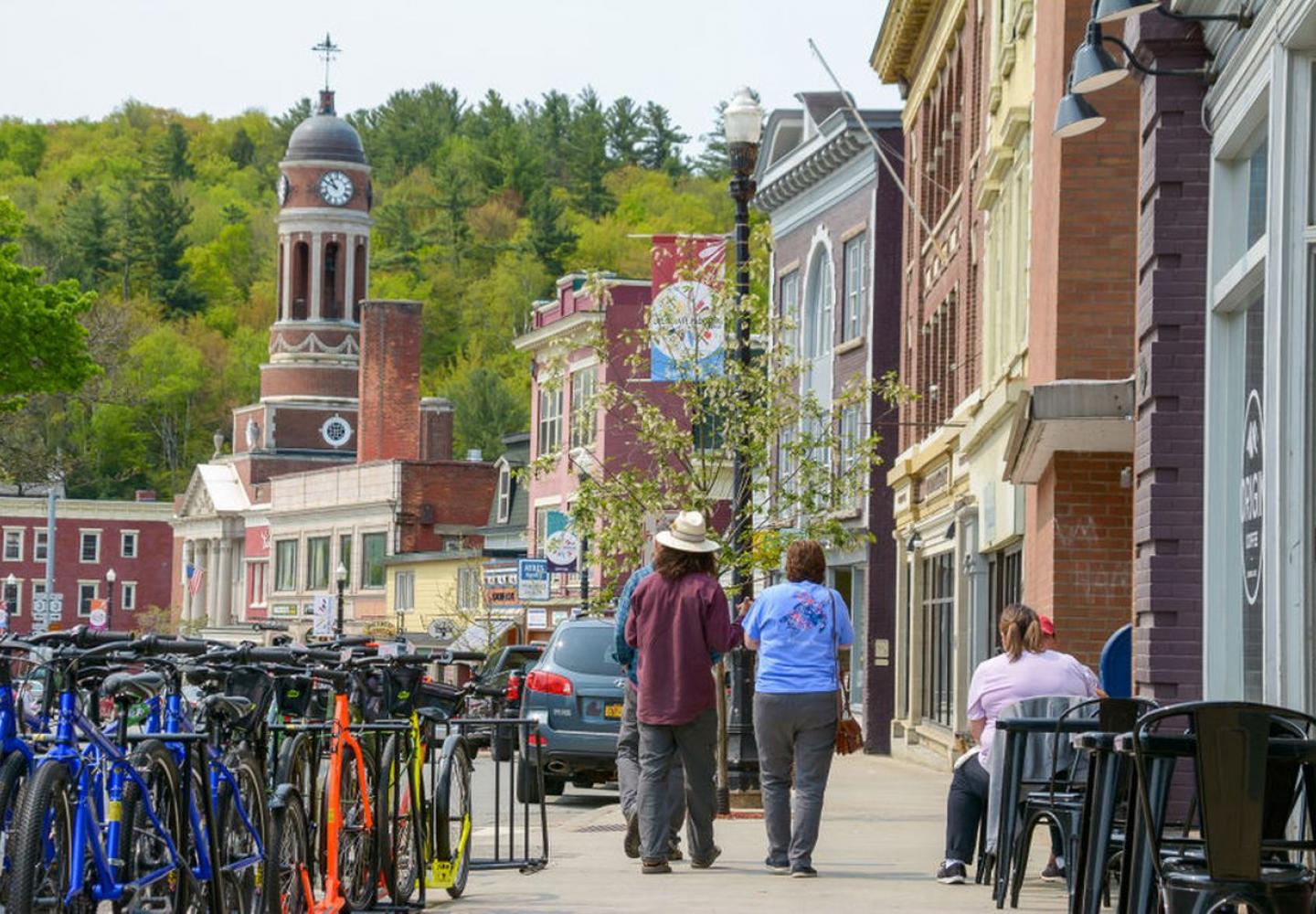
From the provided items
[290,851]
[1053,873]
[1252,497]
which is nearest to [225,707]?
[290,851]

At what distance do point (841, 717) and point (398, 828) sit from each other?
3387 mm

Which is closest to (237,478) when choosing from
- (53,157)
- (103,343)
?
(103,343)

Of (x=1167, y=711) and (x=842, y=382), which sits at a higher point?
(x=842, y=382)

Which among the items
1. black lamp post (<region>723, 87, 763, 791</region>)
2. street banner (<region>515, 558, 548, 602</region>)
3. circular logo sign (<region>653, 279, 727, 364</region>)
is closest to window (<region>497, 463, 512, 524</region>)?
street banner (<region>515, 558, 548, 602</region>)

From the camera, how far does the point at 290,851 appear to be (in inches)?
418

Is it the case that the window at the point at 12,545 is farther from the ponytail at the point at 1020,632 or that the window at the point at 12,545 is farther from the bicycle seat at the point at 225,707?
the bicycle seat at the point at 225,707

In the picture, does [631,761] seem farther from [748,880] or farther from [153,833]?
[153,833]

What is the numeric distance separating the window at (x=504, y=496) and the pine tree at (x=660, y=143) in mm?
81733

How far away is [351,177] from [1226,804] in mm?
112659

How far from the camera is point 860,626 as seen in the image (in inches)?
1800

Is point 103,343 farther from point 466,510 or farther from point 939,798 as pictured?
point 939,798

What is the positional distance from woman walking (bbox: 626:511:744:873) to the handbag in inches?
22.9

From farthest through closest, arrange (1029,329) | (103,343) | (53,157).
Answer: (53,157) < (103,343) < (1029,329)

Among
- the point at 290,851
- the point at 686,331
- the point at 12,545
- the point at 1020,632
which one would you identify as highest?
the point at 12,545
